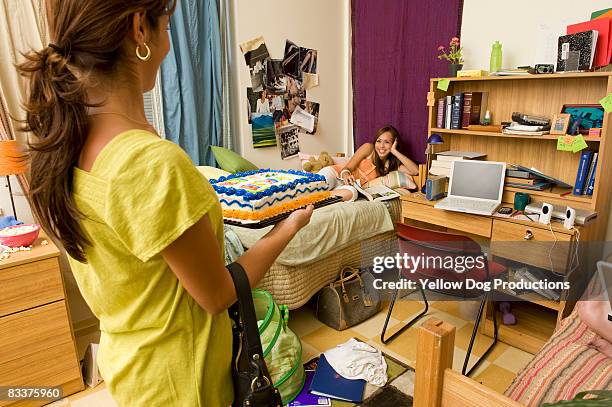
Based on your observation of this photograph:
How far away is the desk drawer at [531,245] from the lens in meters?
2.13

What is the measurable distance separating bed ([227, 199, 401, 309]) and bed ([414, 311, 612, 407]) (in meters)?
1.26

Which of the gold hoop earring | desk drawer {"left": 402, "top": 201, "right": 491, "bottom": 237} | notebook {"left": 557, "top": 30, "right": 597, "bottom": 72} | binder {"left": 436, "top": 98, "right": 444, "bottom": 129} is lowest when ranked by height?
desk drawer {"left": 402, "top": 201, "right": 491, "bottom": 237}

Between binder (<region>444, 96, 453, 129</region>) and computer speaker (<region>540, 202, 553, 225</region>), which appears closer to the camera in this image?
computer speaker (<region>540, 202, 553, 225</region>)

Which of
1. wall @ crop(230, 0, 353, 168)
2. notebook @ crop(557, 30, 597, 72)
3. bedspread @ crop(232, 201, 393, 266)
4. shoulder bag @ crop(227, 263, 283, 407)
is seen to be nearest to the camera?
shoulder bag @ crop(227, 263, 283, 407)

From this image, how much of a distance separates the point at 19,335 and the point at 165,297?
61.6 inches

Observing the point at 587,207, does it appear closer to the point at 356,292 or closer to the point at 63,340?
the point at 356,292

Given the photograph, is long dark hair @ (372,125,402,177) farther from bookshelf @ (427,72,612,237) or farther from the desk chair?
the desk chair

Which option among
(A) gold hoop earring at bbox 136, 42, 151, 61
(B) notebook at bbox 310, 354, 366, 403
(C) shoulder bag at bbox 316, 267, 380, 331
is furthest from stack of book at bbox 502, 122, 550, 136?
(A) gold hoop earring at bbox 136, 42, 151, 61

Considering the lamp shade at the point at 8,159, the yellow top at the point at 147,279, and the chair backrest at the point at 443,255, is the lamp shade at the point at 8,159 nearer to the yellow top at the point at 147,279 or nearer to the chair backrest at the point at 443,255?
the yellow top at the point at 147,279

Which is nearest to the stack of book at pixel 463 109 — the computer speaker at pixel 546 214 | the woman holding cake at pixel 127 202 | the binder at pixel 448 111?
the binder at pixel 448 111

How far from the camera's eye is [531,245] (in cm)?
222

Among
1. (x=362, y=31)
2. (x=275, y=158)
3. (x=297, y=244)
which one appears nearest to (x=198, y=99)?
(x=275, y=158)

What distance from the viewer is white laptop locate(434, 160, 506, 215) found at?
2.53 m

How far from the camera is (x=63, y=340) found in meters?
1.95
